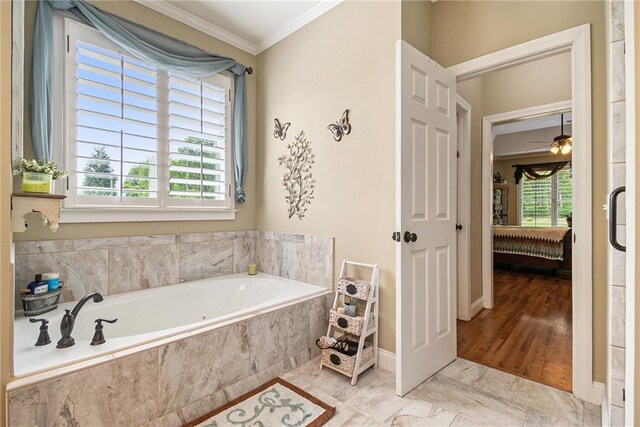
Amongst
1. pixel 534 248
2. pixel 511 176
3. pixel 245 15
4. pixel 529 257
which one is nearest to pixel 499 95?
pixel 245 15

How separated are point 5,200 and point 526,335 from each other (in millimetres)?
3656

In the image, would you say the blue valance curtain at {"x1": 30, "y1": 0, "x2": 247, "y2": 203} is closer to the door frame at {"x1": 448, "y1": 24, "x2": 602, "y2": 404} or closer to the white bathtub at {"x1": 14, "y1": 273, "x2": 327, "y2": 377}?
the white bathtub at {"x1": 14, "y1": 273, "x2": 327, "y2": 377}

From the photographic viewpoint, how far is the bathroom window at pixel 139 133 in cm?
215

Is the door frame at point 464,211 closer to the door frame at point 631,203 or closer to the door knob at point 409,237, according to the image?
the door knob at point 409,237

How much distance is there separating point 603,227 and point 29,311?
3.45m

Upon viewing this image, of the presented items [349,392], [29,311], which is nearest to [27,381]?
[29,311]

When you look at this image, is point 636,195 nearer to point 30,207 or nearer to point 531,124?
point 30,207

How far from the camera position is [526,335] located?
2.71 m

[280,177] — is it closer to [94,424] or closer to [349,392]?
[349,392]

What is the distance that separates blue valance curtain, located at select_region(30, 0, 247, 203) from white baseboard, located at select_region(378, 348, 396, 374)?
6.35 ft

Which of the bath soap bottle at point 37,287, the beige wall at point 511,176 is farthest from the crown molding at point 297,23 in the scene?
the beige wall at point 511,176

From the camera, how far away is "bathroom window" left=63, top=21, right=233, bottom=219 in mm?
2150

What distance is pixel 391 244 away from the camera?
2.16m

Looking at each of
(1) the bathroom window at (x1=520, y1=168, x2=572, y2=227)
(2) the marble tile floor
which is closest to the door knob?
(2) the marble tile floor
